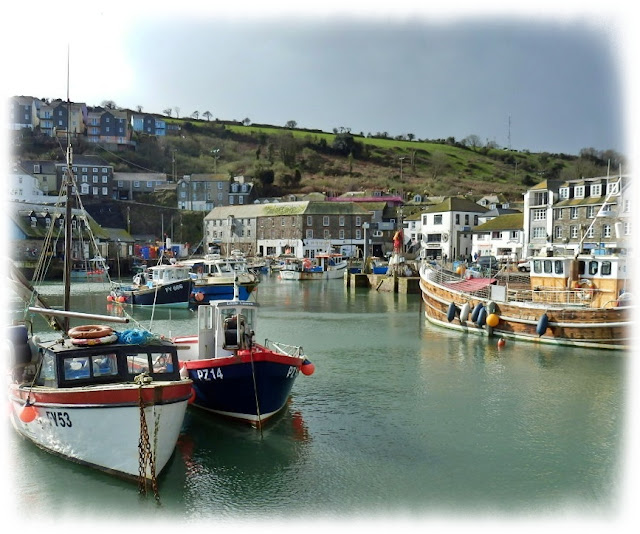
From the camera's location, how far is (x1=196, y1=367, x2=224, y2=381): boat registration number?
50.3ft

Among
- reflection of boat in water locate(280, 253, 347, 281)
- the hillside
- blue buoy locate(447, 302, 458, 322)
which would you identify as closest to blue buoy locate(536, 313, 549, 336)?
blue buoy locate(447, 302, 458, 322)

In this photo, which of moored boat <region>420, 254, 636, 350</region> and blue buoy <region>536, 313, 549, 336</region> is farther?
blue buoy <region>536, 313, 549, 336</region>

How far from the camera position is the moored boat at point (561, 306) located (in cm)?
2630

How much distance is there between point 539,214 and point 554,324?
126ft

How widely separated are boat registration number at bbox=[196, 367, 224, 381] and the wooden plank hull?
680 inches

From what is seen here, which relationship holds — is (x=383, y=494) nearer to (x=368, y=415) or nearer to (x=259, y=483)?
(x=259, y=483)

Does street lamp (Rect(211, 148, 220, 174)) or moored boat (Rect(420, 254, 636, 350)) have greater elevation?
street lamp (Rect(211, 148, 220, 174))

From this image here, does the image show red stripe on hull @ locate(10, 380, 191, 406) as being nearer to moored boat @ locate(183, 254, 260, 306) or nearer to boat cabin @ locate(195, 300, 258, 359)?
boat cabin @ locate(195, 300, 258, 359)

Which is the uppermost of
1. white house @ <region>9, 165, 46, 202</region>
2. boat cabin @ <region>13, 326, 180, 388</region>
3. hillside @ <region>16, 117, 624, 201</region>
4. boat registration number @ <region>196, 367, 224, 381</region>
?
hillside @ <region>16, 117, 624, 201</region>

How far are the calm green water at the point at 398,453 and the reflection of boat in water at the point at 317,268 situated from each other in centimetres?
4808

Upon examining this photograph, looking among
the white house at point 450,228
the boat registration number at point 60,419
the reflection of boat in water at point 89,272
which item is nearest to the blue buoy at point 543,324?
the boat registration number at point 60,419

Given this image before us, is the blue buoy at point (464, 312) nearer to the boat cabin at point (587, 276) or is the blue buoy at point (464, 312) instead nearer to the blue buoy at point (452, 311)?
the blue buoy at point (452, 311)

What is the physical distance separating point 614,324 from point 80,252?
67.3 m

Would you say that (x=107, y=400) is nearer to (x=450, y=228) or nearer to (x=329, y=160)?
(x=450, y=228)
